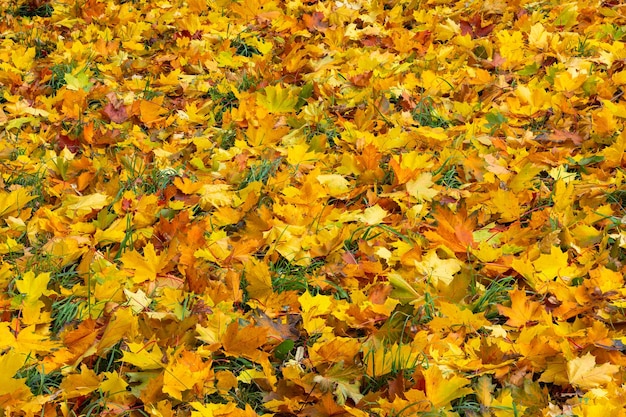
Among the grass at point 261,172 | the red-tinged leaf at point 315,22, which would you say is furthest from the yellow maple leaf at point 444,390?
the red-tinged leaf at point 315,22

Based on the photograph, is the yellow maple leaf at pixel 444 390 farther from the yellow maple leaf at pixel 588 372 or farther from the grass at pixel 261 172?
the grass at pixel 261 172

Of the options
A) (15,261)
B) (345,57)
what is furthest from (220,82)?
(15,261)

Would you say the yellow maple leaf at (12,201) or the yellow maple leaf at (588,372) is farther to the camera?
the yellow maple leaf at (12,201)

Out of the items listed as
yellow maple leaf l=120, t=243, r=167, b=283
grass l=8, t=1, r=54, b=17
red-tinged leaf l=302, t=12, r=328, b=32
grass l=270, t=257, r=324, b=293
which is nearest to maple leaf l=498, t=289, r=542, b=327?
grass l=270, t=257, r=324, b=293

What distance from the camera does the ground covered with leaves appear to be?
1.60 meters

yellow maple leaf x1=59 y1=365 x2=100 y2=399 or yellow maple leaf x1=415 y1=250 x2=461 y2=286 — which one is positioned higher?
yellow maple leaf x1=415 y1=250 x2=461 y2=286

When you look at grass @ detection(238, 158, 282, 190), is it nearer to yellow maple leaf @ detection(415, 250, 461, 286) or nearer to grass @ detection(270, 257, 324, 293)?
grass @ detection(270, 257, 324, 293)

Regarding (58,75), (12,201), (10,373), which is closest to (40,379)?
(10,373)

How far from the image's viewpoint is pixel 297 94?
304cm

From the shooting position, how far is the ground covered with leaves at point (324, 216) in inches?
63.1

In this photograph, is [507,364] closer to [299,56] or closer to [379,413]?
[379,413]

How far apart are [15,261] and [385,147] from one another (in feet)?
4.31

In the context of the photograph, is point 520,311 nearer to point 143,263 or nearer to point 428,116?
point 143,263

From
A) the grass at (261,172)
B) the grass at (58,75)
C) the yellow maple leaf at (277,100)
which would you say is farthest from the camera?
the grass at (58,75)
